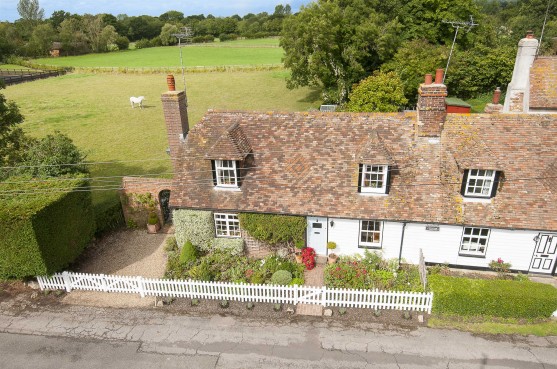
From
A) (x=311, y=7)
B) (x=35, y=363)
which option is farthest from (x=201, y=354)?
(x=311, y=7)

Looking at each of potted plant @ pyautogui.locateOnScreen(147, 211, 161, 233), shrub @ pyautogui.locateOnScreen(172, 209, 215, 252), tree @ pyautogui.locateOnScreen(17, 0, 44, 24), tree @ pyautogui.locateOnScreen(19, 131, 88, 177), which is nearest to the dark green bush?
potted plant @ pyautogui.locateOnScreen(147, 211, 161, 233)

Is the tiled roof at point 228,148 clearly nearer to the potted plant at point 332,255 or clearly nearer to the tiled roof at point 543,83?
the potted plant at point 332,255

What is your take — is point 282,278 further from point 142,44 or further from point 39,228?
point 142,44

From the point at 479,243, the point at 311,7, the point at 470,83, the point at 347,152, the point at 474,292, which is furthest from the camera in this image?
the point at 470,83

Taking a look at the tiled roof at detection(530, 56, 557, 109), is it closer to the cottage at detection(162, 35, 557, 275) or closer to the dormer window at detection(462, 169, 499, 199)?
the cottage at detection(162, 35, 557, 275)

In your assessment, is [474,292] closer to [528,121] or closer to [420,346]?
[420,346]

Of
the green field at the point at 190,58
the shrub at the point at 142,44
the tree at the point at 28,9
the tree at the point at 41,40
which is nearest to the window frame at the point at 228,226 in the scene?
the green field at the point at 190,58
